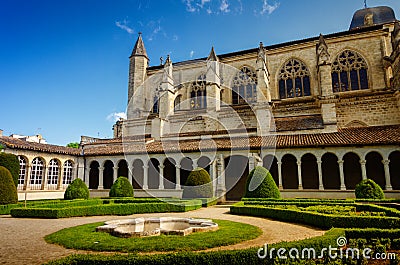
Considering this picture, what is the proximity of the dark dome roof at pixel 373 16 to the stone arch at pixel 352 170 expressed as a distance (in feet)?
59.9

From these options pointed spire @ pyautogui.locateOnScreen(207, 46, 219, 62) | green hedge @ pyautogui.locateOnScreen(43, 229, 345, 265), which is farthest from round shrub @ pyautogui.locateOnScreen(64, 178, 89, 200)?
pointed spire @ pyautogui.locateOnScreen(207, 46, 219, 62)

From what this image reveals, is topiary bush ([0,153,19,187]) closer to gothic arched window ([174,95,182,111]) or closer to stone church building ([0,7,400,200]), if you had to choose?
stone church building ([0,7,400,200])

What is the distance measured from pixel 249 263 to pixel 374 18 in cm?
3620

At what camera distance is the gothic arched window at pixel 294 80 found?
25359 millimetres

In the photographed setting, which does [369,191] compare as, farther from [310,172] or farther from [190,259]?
[190,259]

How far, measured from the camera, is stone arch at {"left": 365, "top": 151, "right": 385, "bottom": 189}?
736 inches

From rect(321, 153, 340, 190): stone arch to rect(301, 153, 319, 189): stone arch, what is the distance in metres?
0.63

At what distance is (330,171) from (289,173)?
9.66 ft

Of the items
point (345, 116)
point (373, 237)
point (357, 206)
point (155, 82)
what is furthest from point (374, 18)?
point (373, 237)

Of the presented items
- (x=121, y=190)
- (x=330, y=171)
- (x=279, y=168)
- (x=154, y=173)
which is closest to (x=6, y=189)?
(x=121, y=190)

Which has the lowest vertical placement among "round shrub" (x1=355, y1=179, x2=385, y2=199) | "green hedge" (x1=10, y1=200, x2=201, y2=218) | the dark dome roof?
"green hedge" (x1=10, y1=200, x2=201, y2=218)

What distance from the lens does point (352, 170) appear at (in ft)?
64.0

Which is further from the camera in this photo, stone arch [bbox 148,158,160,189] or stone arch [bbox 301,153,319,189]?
stone arch [bbox 148,158,160,189]

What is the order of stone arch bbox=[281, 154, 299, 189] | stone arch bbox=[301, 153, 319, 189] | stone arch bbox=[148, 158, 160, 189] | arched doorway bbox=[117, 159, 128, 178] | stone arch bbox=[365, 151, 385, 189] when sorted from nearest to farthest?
stone arch bbox=[365, 151, 385, 189]
stone arch bbox=[301, 153, 319, 189]
stone arch bbox=[281, 154, 299, 189]
stone arch bbox=[148, 158, 160, 189]
arched doorway bbox=[117, 159, 128, 178]
